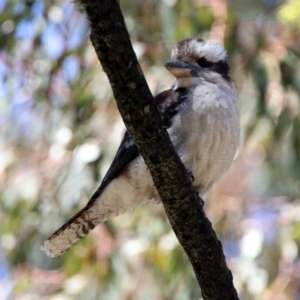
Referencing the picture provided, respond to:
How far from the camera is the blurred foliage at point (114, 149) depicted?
396 centimetres

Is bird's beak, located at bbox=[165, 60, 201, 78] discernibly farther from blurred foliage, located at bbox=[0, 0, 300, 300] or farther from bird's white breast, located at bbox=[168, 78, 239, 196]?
blurred foliage, located at bbox=[0, 0, 300, 300]

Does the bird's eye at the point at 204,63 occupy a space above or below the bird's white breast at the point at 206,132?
above

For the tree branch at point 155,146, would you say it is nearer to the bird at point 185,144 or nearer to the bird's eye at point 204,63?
the bird at point 185,144

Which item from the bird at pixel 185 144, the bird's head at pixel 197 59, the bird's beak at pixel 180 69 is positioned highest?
the bird's head at pixel 197 59

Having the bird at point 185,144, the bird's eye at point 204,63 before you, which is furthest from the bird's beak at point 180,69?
the bird's eye at point 204,63

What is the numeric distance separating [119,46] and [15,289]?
101 inches

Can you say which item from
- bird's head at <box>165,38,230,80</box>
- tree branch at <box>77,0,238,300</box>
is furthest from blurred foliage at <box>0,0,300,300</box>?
tree branch at <box>77,0,238,300</box>

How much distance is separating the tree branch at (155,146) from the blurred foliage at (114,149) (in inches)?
59.7

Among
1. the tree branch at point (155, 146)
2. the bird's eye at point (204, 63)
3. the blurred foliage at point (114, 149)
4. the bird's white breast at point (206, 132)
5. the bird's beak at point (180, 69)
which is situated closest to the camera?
the tree branch at point (155, 146)

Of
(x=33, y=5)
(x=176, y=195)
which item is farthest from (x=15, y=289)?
(x=176, y=195)

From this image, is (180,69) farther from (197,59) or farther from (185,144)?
(185,144)

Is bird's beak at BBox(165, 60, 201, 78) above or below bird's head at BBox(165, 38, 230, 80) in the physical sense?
below

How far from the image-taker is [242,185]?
484 cm

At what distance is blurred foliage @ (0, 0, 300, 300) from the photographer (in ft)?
13.0
